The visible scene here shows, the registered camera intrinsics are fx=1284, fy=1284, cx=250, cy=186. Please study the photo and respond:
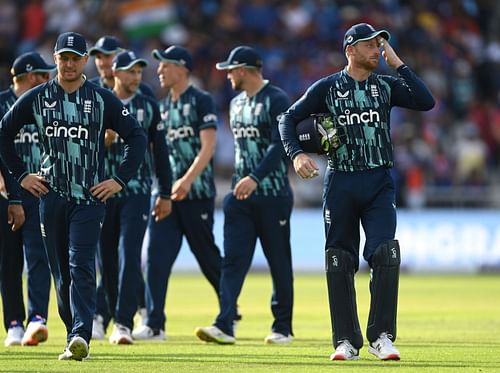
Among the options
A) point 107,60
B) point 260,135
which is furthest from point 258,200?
point 107,60

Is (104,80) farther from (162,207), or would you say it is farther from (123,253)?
(123,253)

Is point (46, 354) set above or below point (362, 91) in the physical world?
below

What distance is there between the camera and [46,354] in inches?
430

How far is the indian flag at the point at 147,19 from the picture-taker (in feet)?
91.5

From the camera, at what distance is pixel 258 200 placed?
1288 cm

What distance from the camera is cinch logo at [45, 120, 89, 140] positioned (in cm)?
1043

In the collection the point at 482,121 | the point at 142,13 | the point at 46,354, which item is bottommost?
the point at 46,354

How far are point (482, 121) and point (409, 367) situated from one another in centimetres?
2026

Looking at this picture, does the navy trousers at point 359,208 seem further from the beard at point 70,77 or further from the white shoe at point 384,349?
the beard at point 70,77

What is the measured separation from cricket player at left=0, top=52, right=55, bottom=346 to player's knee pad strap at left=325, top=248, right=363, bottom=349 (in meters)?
3.11

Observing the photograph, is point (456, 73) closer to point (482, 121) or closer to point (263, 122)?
point (482, 121)

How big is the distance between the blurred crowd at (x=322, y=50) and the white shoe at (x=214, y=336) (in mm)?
14092

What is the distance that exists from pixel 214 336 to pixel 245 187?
1.46 metres

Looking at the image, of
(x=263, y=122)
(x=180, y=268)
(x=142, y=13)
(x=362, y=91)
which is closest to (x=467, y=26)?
(x=142, y=13)
